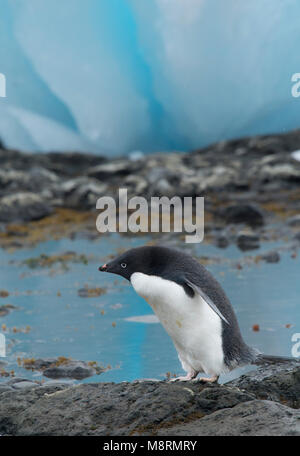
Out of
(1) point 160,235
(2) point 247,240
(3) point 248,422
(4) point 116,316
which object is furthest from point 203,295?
(1) point 160,235

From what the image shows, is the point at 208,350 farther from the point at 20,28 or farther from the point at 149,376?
the point at 20,28

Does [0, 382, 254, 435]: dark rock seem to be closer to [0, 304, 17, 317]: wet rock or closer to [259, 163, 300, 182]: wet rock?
[0, 304, 17, 317]: wet rock

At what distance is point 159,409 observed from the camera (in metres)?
5.11

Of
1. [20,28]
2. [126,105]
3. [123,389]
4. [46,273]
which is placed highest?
[20,28]

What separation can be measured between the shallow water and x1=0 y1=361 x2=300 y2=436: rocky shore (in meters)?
1.93

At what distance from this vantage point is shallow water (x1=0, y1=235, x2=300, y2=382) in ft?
28.5

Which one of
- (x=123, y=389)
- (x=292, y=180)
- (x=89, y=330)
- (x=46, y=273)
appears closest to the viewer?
(x=123, y=389)

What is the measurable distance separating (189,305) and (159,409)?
82 centimetres

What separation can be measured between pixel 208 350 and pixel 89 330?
15.6 ft

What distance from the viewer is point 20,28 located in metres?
28.0

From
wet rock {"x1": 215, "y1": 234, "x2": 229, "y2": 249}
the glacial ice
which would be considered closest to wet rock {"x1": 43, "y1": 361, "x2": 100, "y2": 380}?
wet rock {"x1": 215, "y1": 234, "x2": 229, "y2": 249}

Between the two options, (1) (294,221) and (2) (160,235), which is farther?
(1) (294,221)

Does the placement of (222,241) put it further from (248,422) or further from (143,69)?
(248,422)

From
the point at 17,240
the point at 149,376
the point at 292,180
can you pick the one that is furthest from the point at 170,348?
the point at 292,180
